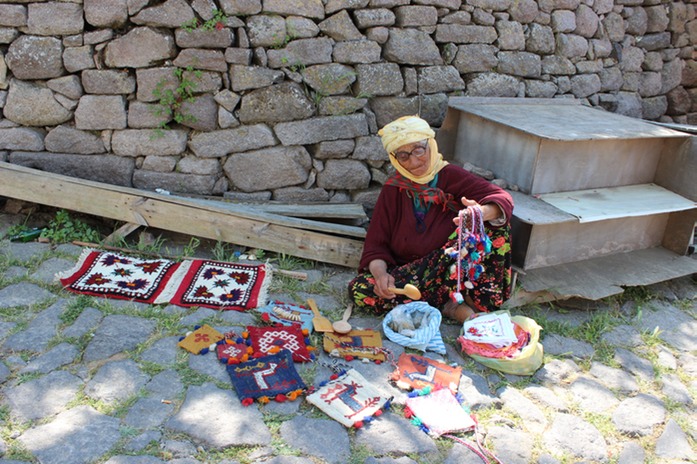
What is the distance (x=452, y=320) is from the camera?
140 inches

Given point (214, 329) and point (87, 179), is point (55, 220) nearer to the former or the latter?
point (87, 179)

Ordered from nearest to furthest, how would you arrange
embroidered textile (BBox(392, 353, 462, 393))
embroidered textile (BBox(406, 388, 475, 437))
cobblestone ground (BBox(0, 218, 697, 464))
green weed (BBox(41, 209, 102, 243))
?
cobblestone ground (BBox(0, 218, 697, 464))
embroidered textile (BBox(406, 388, 475, 437))
embroidered textile (BBox(392, 353, 462, 393))
green weed (BBox(41, 209, 102, 243))

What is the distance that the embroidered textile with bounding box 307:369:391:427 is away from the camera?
2580 mm

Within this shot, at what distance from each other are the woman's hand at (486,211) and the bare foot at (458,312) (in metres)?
0.57

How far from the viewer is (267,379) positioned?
2.77 m

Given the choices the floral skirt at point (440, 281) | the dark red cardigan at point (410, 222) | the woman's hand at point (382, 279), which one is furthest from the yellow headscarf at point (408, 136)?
the woman's hand at point (382, 279)

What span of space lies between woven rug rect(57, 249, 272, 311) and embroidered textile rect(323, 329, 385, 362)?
571 mm

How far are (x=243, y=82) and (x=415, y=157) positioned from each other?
4.74 feet

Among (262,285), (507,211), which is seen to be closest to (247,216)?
(262,285)

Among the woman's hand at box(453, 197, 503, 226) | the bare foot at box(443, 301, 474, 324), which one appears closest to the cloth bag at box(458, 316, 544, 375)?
the bare foot at box(443, 301, 474, 324)

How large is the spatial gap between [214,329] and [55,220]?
1.84 m

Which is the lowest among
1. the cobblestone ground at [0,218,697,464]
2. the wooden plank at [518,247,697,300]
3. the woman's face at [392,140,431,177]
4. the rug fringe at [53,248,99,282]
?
the cobblestone ground at [0,218,697,464]

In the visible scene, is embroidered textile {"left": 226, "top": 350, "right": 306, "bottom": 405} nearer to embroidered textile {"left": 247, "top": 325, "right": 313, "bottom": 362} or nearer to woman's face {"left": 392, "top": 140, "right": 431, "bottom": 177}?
embroidered textile {"left": 247, "top": 325, "right": 313, "bottom": 362}

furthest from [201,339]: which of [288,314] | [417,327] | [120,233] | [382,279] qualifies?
[120,233]
